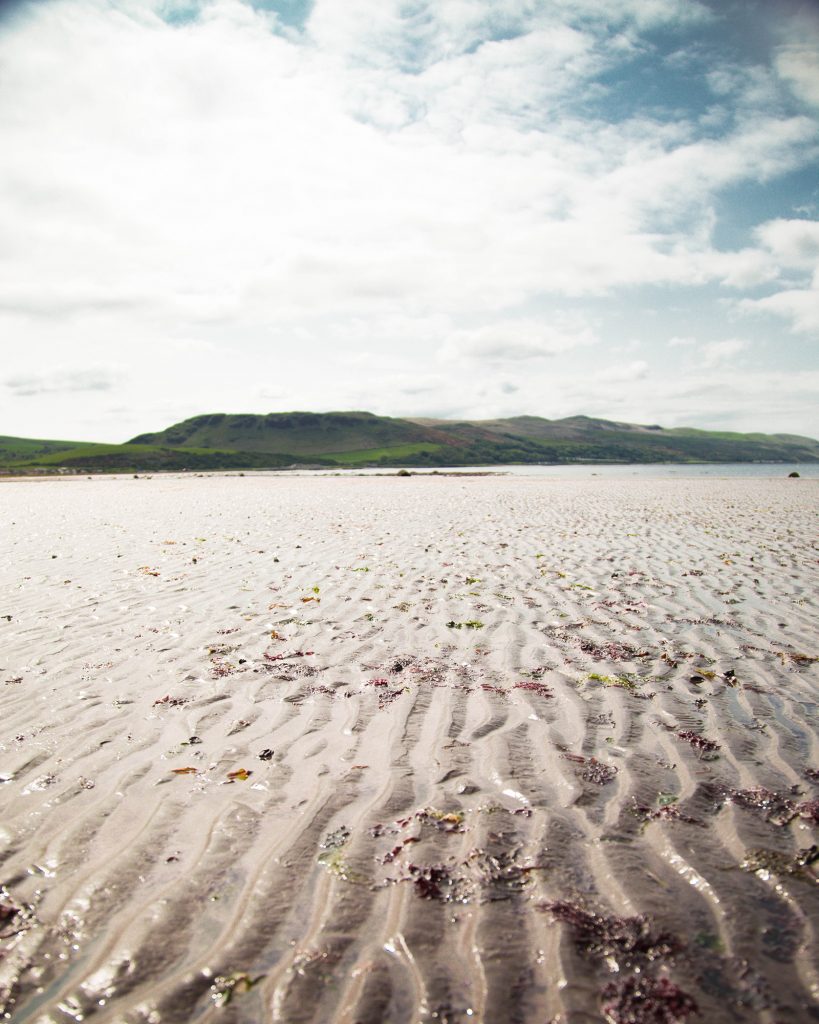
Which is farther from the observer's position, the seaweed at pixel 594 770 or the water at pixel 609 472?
the water at pixel 609 472

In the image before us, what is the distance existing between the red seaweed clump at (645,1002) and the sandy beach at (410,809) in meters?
0.01

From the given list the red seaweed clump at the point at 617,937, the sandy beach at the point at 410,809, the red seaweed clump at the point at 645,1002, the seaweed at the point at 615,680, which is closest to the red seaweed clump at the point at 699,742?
the sandy beach at the point at 410,809

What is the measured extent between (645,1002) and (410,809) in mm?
2060

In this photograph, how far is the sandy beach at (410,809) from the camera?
10.3ft

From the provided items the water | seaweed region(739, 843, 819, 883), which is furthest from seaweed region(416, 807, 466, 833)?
the water

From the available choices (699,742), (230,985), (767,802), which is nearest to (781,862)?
(767,802)

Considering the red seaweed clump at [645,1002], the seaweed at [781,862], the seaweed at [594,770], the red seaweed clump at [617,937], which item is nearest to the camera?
the red seaweed clump at [645,1002]

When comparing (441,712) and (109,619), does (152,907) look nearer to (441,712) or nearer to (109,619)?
(441,712)

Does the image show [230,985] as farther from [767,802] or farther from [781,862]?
[767,802]

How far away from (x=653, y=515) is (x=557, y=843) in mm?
25194

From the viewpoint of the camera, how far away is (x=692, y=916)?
3.54 m

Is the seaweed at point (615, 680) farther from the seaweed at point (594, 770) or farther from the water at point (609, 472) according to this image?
the water at point (609, 472)

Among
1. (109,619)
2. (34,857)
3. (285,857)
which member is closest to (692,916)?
(285,857)

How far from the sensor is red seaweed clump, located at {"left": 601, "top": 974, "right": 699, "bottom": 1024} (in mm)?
2900
